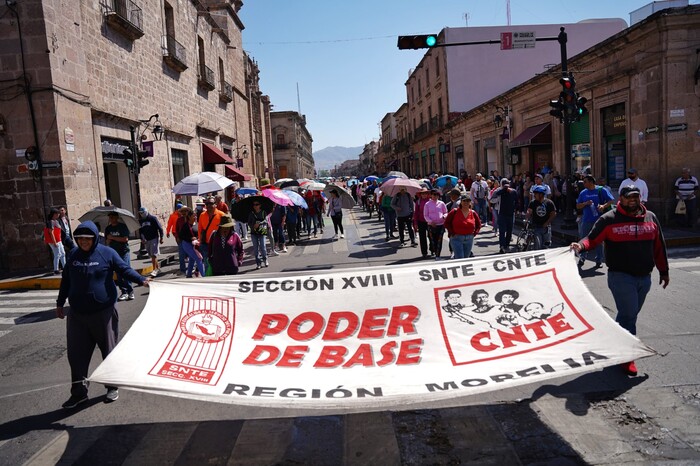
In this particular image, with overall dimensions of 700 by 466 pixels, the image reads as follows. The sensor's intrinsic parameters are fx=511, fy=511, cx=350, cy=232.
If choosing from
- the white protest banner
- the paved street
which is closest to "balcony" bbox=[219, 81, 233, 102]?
the paved street

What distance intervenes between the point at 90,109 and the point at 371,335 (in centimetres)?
1350

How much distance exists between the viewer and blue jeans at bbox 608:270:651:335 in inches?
199

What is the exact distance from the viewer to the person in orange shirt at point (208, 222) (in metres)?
8.69

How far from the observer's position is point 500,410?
4.51 meters

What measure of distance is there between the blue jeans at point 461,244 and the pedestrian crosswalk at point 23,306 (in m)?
→ 7.26

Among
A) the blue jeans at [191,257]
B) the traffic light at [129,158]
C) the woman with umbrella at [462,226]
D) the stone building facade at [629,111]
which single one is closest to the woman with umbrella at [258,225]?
the blue jeans at [191,257]

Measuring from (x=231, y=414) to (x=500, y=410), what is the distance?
2.44 metres

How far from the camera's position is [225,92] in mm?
29938

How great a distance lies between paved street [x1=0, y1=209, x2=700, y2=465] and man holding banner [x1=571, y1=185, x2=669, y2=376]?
68 cm

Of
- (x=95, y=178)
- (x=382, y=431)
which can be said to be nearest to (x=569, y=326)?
(x=382, y=431)

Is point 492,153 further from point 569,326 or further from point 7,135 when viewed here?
point 569,326

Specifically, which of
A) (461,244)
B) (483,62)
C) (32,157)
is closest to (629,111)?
(461,244)

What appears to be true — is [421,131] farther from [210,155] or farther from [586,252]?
[586,252]

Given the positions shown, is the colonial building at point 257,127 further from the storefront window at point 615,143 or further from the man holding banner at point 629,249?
the man holding banner at point 629,249
